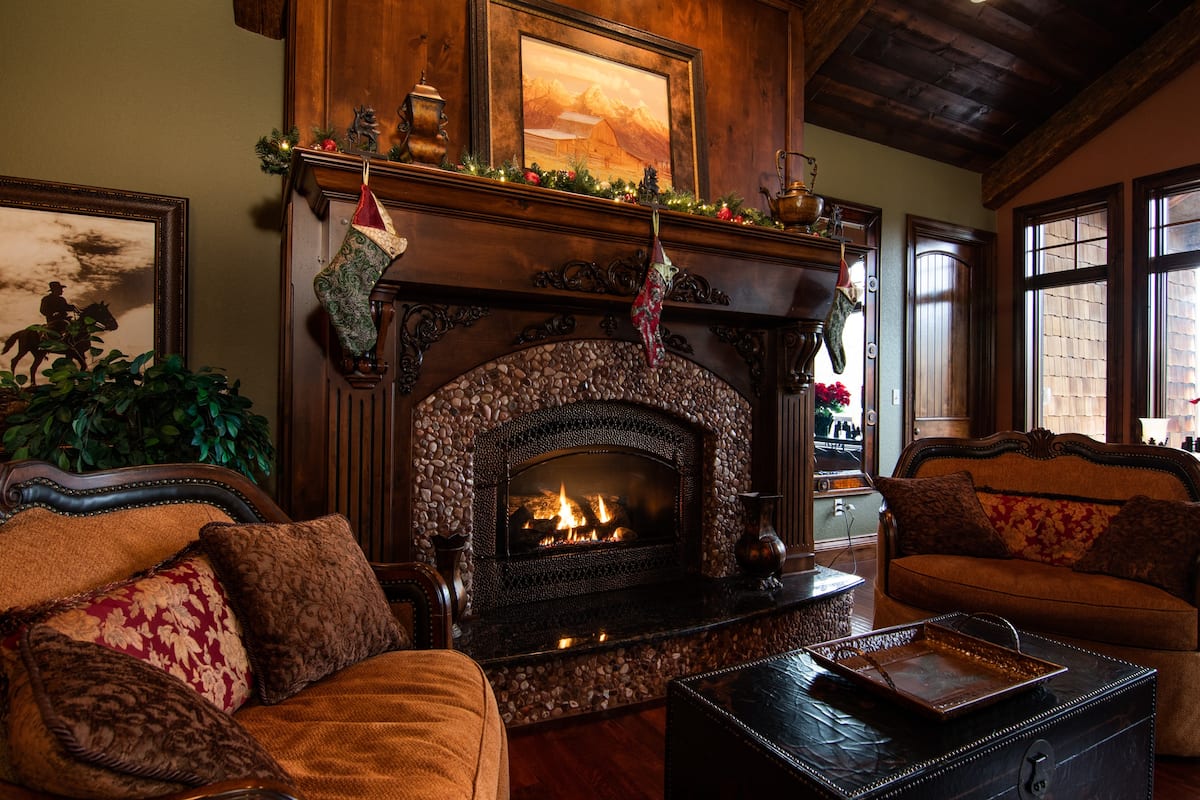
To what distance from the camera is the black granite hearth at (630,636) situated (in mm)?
2318

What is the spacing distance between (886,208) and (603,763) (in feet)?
15.0

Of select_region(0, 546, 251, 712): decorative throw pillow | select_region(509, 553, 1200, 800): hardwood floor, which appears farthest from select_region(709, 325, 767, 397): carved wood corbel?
select_region(0, 546, 251, 712): decorative throw pillow

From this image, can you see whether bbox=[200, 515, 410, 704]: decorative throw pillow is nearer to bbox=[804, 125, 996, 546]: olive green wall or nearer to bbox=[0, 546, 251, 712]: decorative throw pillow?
bbox=[0, 546, 251, 712]: decorative throw pillow

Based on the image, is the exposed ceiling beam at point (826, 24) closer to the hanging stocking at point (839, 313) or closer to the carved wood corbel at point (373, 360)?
the hanging stocking at point (839, 313)

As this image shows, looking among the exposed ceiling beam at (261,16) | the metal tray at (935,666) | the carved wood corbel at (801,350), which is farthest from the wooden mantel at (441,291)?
the metal tray at (935,666)

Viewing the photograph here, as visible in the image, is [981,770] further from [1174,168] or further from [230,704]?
[1174,168]

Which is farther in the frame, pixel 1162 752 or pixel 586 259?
pixel 586 259

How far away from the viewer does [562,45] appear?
3031mm

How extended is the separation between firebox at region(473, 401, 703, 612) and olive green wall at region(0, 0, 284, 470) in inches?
45.1

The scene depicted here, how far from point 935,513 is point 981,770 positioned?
1.78 meters

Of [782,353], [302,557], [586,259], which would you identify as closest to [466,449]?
[586,259]

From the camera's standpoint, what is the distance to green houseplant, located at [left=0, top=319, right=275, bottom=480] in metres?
1.94

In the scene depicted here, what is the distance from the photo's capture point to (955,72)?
465 cm

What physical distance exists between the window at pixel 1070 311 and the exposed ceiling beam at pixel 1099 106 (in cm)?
30
